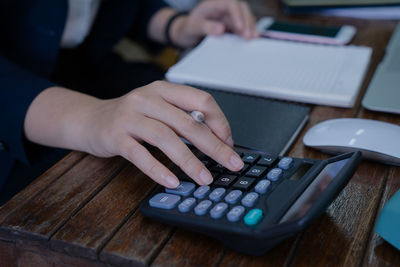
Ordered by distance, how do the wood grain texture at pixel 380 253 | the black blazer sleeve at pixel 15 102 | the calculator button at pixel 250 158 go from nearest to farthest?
the wood grain texture at pixel 380 253
the calculator button at pixel 250 158
the black blazer sleeve at pixel 15 102

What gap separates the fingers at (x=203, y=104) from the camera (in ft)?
1.63

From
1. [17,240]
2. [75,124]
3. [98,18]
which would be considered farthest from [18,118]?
[98,18]

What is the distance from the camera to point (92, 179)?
521 mm

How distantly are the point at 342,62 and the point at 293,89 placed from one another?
139 mm

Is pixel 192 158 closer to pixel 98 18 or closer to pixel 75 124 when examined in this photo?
pixel 75 124

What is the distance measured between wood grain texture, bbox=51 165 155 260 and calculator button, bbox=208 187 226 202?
0.09 metres

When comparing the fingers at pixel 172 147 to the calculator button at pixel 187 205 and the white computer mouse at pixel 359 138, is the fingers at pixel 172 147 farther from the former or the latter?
the white computer mouse at pixel 359 138

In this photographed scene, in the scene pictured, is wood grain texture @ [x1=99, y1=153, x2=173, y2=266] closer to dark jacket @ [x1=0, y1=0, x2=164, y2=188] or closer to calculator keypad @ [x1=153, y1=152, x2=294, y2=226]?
calculator keypad @ [x1=153, y1=152, x2=294, y2=226]

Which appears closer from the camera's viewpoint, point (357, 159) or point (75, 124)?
point (357, 159)

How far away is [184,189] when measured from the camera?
450 millimetres

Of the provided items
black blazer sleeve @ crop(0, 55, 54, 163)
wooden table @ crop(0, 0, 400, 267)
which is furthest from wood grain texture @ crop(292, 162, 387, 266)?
black blazer sleeve @ crop(0, 55, 54, 163)

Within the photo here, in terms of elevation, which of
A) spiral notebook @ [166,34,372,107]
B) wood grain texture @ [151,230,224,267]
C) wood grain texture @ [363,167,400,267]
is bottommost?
spiral notebook @ [166,34,372,107]

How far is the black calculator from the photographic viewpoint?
38 cm

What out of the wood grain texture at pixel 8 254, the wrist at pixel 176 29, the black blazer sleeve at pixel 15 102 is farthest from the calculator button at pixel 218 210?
the wrist at pixel 176 29
